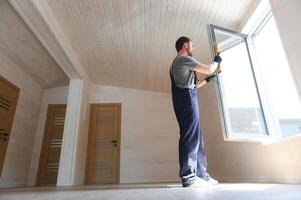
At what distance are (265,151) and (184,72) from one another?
1310 mm

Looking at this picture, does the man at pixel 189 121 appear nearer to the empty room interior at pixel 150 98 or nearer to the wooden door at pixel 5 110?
the empty room interior at pixel 150 98

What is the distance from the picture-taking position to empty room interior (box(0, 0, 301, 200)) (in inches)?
77.6

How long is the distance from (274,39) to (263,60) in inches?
12.2

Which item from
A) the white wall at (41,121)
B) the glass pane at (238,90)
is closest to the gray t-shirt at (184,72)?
the glass pane at (238,90)

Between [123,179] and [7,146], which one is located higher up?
[7,146]

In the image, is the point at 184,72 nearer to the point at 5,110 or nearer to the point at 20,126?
the point at 5,110

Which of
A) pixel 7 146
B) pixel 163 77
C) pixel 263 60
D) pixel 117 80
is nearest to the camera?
pixel 263 60

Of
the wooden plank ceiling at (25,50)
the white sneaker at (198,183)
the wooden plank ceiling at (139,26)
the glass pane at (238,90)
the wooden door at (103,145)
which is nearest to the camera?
the white sneaker at (198,183)

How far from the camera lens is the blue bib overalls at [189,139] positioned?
1.85 meters

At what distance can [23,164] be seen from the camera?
4727 mm

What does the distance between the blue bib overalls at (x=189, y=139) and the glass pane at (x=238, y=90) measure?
486mm

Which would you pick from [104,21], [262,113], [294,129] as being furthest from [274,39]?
[104,21]

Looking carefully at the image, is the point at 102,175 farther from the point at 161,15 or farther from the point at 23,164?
the point at 161,15

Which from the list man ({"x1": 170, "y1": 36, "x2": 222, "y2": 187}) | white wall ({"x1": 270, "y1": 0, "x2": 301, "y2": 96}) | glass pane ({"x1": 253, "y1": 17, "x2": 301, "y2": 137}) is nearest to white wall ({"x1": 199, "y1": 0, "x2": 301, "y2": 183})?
white wall ({"x1": 270, "y1": 0, "x2": 301, "y2": 96})
